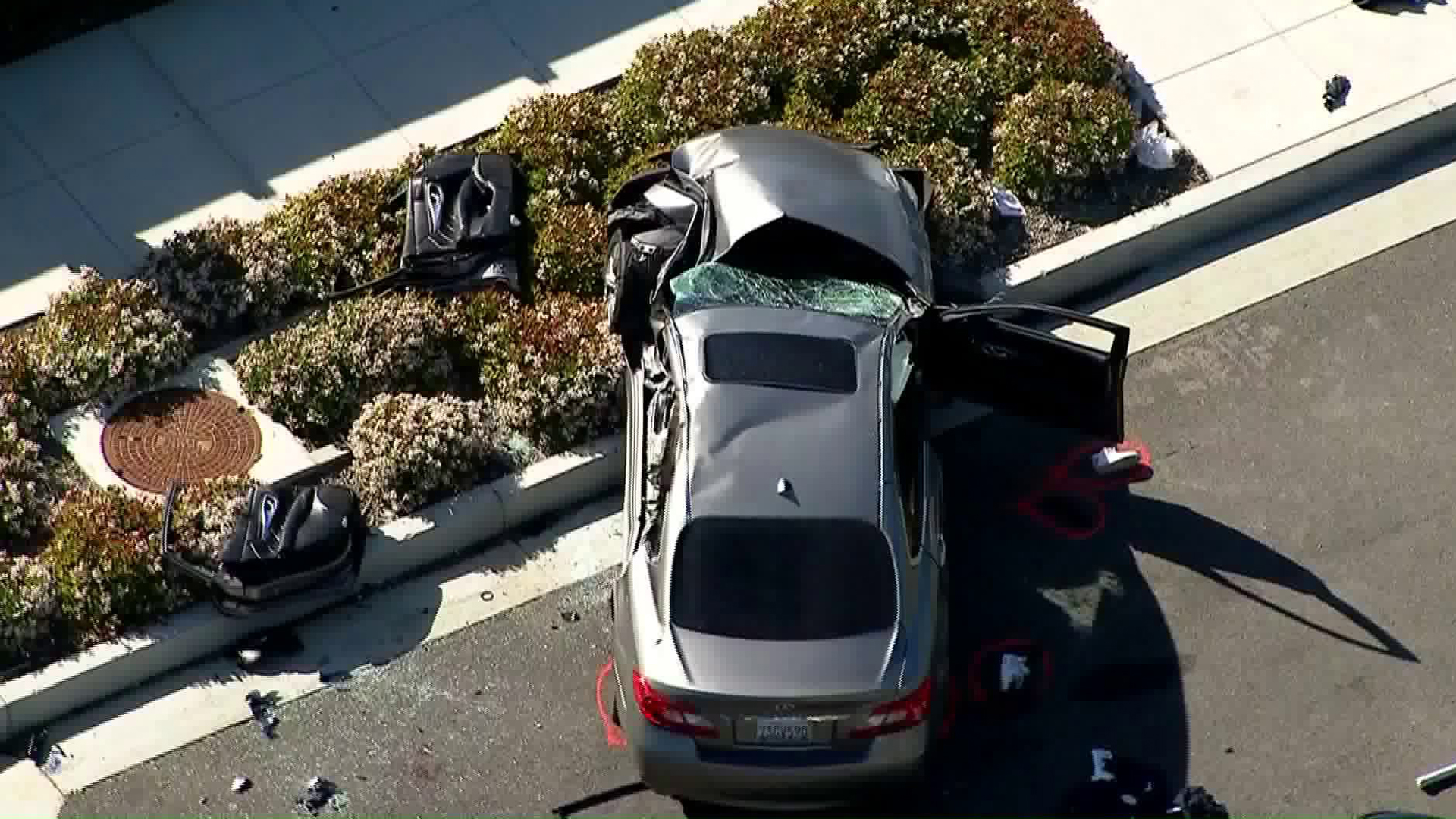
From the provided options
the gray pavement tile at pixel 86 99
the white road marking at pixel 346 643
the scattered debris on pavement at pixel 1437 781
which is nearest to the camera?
the scattered debris on pavement at pixel 1437 781

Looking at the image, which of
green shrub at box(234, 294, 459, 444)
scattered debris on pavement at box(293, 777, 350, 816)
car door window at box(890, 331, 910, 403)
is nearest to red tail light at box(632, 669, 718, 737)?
scattered debris on pavement at box(293, 777, 350, 816)

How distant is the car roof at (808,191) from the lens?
42.4 feet

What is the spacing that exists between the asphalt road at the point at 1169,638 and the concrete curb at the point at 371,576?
0.60 metres

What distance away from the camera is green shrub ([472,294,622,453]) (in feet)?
44.3

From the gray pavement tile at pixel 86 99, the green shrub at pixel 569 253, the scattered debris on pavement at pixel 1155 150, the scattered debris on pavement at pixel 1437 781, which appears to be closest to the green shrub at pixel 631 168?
the green shrub at pixel 569 253

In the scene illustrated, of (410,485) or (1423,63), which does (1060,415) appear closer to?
(410,485)

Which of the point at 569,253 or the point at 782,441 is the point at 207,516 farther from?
the point at 782,441

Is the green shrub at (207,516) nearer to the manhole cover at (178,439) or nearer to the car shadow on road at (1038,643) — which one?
the manhole cover at (178,439)

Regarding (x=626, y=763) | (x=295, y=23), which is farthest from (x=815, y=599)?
(x=295, y=23)

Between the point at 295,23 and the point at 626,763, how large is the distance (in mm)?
6624

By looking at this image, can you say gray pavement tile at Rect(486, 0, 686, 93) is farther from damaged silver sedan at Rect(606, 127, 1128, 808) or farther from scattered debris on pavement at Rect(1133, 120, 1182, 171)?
scattered debris on pavement at Rect(1133, 120, 1182, 171)

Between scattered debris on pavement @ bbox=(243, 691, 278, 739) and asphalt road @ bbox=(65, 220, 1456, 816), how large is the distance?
3.0 inches

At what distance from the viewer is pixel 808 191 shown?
13.1 meters

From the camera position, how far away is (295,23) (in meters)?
16.0
